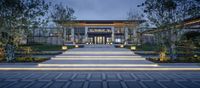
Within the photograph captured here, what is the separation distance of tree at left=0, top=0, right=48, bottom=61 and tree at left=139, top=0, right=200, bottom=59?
8331 mm

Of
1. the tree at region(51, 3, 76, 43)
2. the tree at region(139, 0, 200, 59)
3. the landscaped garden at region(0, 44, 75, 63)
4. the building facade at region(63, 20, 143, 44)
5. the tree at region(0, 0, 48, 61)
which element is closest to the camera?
the tree at region(0, 0, 48, 61)

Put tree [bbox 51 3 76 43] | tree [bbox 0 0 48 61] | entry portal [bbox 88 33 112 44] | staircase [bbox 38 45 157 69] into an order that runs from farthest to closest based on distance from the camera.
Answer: entry portal [bbox 88 33 112 44], tree [bbox 51 3 76 43], tree [bbox 0 0 48 61], staircase [bbox 38 45 157 69]

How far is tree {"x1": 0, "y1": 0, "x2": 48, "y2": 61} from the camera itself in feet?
71.4

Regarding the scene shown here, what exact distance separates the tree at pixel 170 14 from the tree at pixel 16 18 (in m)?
8.33

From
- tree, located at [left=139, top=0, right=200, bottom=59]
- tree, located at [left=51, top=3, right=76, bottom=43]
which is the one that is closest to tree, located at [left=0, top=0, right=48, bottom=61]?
tree, located at [left=139, top=0, right=200, bottom=59]

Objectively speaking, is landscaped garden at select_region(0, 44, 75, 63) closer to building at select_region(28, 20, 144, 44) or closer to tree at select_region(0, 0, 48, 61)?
tree at select_region(0, 0, 48, 61)

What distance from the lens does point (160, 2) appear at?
23172 millimetres

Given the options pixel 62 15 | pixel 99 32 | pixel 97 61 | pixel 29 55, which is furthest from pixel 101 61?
pixel 99 32

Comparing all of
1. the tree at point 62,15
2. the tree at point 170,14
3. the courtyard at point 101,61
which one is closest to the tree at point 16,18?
the courtyard at point 101,61

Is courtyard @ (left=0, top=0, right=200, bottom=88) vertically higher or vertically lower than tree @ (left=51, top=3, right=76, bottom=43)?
lower

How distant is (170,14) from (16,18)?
11.6m

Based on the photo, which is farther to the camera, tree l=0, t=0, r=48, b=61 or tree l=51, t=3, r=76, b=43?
tree l=51, t=3, r=76, b=43

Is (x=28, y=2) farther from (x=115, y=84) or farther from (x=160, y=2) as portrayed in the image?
(x=115, y=84)

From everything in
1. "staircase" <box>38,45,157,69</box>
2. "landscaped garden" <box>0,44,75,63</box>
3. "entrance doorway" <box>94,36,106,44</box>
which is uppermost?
"entrance doorway" <box>94,36,106,44</box>
